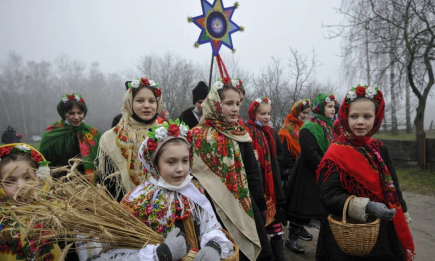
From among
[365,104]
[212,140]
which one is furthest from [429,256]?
[212,140]

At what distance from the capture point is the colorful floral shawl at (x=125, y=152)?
2.68 m

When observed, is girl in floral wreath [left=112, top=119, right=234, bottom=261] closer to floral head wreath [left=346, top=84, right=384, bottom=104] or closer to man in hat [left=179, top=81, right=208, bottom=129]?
floral head wreath [left=346, top=84, right=384, bottom=104]

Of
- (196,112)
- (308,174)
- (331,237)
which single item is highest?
(196,112)

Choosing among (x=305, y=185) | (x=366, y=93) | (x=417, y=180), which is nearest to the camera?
(x=366, y=93)

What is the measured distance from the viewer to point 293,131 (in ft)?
17.1

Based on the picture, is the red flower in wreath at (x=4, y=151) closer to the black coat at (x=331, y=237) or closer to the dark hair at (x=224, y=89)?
the dark hair at (x=224, y=89)

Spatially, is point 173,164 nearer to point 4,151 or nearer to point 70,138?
point 4,151

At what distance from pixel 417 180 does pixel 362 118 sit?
22.1ft

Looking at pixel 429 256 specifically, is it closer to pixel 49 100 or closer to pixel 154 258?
pixel 154 258

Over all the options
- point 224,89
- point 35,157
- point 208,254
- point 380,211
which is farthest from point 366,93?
point 35,157

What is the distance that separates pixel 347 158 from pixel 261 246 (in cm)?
116

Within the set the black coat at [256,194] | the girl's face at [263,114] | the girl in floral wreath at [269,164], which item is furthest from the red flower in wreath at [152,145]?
the girl's face at [263,114]

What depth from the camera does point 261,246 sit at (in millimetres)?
2699

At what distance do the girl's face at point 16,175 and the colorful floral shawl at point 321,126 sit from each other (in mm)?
3128
